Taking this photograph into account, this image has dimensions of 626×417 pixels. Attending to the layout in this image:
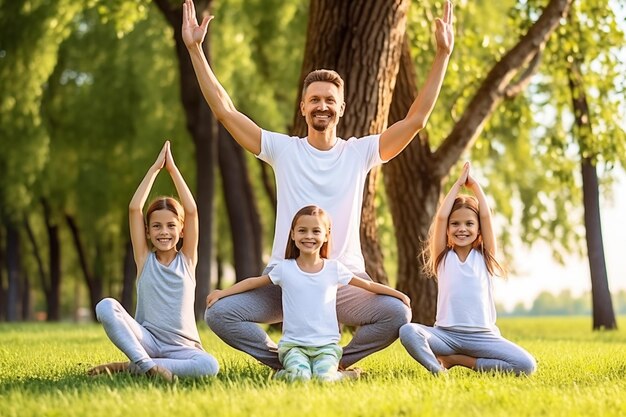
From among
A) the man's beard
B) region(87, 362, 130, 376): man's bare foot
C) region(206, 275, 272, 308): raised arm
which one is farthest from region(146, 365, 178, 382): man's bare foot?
the man's beard

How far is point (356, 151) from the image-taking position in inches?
264

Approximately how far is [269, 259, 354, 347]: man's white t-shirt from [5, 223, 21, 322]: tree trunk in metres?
22.4

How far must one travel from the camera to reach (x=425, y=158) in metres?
13.6

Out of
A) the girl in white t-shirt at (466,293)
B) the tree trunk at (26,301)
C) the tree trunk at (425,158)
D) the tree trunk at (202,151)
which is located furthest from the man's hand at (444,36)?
the tree trunk at (26,301)

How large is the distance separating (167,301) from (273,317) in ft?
2.24

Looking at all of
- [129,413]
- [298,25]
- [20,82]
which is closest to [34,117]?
[20,82]

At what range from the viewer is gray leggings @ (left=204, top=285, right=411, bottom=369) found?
6.44 m

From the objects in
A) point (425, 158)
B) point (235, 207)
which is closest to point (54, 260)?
point (235, 207)

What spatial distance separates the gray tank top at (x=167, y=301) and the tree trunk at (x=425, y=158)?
708 centimetres

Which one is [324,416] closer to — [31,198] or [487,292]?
[487,292]

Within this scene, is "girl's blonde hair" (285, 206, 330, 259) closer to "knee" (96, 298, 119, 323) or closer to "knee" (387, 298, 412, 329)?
"knee" (387, 298, 412, 329)

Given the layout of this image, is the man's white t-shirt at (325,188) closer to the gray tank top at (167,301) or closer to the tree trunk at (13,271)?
the gray tank top at (167,301)

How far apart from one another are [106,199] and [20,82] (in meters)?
4.69

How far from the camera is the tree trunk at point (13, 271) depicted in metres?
27.4
